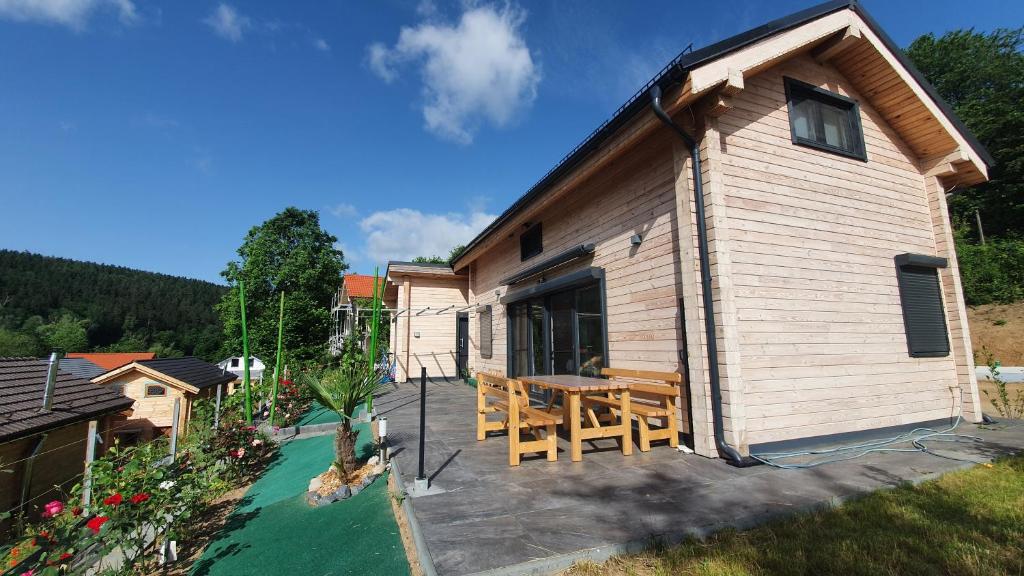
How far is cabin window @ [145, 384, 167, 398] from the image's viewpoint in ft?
23.7

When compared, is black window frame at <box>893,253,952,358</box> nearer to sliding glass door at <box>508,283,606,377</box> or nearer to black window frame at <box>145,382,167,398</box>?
sliding glass door at <box>508,283,606,377</box>

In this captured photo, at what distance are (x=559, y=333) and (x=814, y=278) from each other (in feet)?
12.2

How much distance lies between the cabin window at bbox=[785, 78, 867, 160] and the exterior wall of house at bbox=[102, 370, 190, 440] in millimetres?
10313

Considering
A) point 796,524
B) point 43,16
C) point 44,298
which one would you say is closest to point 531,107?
point 43,16

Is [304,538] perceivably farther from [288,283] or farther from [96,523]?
[288,283]

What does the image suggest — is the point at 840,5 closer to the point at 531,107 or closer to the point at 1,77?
the point at 531,107

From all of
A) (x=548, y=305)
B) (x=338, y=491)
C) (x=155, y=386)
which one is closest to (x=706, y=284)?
(x=548, y=305)

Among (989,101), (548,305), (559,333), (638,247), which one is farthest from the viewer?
(989,101)

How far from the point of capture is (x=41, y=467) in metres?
4.25

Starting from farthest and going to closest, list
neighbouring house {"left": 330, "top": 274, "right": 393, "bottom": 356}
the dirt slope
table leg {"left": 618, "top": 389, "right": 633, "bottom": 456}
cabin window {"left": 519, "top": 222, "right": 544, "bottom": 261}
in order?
1. neighbouring house {"left": 330, "top": 274, "right": 393, "bottom": 356}
2. the dirt slope
3. cabin window {"left": 519, "top": 222, "right": 544, "bottom": 261}
4. table leg {"left": 618, "top": 389, "right": 633, "bottom": 456}

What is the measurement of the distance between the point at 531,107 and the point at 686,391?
39.8ft

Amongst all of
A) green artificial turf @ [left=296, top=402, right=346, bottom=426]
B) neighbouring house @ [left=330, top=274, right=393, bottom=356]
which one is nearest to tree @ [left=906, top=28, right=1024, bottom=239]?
green artificial turf @ [left=296, top=402, right=346, bottom=426]

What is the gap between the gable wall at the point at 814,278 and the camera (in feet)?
13.7

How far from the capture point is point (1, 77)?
23.1 ft
